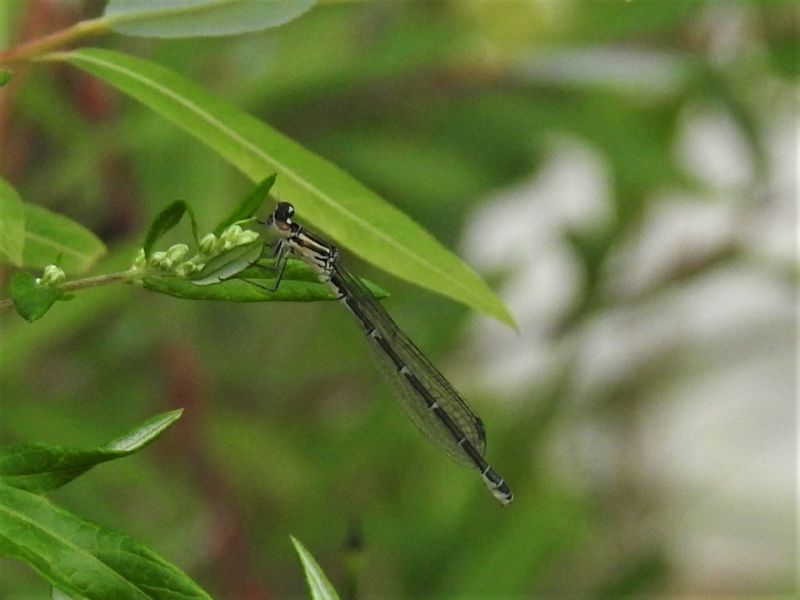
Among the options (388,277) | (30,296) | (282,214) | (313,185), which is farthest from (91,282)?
(388,277)

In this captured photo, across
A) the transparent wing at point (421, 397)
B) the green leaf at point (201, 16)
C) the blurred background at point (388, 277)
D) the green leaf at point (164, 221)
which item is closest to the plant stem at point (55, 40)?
the green leaf at point (201, 16)

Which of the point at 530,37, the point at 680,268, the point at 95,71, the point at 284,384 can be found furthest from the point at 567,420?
the point at 95,71

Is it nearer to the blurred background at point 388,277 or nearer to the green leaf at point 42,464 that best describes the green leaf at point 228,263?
the green leaf at point 42,464

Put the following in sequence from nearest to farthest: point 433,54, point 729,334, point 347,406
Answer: point 433,54, point 347,406, point 729,334

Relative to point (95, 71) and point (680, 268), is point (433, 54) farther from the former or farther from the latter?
point (95, 71)

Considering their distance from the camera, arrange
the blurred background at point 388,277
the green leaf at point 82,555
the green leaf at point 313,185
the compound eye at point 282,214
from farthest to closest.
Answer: the blurred background at point 388,277 → the compound eye at point 282,214 → the green leaf at point 313,185 → the green leaf at point 82,555

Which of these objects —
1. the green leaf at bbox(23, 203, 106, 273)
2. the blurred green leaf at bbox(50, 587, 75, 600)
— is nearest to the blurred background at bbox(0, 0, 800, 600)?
the green leaf at bbox(23, 203, 106, 273)
